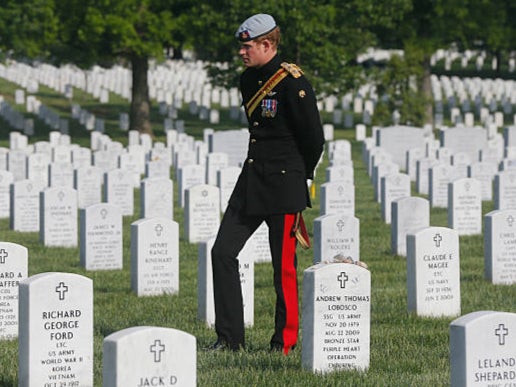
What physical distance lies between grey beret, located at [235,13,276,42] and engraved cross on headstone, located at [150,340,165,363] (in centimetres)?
305

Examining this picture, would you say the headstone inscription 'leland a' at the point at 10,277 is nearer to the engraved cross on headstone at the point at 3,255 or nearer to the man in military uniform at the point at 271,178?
the engraved cross on headstone at the point at 3,255

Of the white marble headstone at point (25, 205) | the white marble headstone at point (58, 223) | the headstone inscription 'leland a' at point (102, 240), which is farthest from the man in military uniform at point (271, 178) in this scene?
the white marble headstone at point (25, 205)

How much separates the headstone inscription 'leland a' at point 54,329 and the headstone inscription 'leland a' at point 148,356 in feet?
4.77

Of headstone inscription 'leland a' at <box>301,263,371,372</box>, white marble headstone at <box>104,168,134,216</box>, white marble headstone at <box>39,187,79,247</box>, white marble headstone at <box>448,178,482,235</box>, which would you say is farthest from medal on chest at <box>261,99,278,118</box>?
white marble headstone at <box>104,168,134,216</box>

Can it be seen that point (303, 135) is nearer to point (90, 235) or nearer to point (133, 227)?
point (133, 227)

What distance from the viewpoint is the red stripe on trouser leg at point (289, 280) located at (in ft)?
33.7

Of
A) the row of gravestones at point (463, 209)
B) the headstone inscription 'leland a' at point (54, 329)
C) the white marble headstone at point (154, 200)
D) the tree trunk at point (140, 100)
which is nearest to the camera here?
the headstone inscription 'leland a' at point (54, 329)

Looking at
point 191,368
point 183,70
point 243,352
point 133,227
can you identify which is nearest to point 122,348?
point 191,368

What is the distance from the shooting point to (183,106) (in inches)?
2098

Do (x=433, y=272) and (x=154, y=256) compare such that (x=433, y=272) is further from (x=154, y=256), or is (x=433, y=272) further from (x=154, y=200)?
(x=154, y=200)

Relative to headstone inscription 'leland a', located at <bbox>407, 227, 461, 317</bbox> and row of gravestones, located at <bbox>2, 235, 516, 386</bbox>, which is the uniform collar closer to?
row of gravestones, located at <bbox>2, 235, 516, 386</bbox>

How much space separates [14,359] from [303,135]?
2.32 meters

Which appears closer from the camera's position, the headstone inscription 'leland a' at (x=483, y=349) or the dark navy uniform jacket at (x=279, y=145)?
the headstone inscription 'leland a' at (x=483, y=349)

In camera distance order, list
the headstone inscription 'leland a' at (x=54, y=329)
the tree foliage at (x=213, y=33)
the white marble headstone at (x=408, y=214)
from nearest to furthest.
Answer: the headstone inscription 'leland a' at (x=54, y=329) < the white marble headstone at (x=408, y=214) < the tree foliage at (x=213, y=33)
